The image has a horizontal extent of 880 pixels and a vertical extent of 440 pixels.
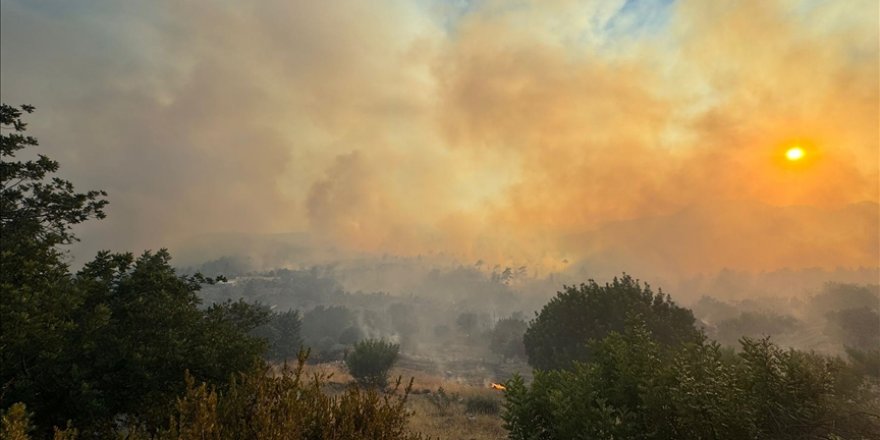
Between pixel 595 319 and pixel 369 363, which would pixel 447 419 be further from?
pixel 595 319

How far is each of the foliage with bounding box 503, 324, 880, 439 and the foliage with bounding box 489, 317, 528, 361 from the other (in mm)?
71331

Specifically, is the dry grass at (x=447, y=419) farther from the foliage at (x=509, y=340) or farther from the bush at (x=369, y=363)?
the foliage at (x=509, y=340)

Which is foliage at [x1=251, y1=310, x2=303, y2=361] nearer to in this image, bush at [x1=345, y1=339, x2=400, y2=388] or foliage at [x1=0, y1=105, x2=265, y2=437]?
bush at [x1=345, y1=339, x2=400, y2=388]

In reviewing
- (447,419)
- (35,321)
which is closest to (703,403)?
(35,321)

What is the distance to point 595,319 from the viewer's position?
33469mm

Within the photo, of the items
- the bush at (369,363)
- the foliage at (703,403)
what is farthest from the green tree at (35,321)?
the bush at (369,363)

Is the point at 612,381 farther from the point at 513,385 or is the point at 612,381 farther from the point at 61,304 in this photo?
the point at 61,304

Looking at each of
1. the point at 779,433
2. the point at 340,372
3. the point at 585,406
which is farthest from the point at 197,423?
the point at 340,372

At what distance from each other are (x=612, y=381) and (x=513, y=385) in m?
2.42

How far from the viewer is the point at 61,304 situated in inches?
354

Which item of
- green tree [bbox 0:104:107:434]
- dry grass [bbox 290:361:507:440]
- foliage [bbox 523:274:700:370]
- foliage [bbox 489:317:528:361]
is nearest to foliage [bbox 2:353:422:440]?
green tree [bbox 0:104:107:434]

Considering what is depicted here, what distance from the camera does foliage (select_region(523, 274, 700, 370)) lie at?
32.4 m

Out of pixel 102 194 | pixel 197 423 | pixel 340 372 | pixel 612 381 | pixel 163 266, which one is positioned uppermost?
pixel 102 194

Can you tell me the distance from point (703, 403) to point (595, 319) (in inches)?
1091
